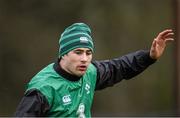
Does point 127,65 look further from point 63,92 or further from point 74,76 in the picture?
point 63,92

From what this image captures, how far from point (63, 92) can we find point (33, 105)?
30 centimetres

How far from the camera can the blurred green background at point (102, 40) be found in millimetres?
8414

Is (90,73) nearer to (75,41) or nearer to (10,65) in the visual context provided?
(75,41)

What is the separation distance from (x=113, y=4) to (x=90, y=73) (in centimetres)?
294

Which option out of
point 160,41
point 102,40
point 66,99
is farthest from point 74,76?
point 102,40

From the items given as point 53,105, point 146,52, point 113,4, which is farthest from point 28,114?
point 113,4

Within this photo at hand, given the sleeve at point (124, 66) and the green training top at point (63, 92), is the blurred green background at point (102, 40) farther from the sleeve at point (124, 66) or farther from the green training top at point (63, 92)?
the green training top at point (63, 92)

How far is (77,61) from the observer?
525cm

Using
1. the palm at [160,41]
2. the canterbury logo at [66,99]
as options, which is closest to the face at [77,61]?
the canterbury logo at [66,99]

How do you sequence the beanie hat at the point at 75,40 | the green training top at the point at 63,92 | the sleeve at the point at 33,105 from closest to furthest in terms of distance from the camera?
1. the sleeve at the point at 33,105
2. the green training top at the point at 63,92
3. the beanie hat at the point at 75,40

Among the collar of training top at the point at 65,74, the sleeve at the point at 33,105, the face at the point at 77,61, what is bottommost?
the sleeve at the point at 33,105

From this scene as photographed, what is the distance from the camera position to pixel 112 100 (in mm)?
8641

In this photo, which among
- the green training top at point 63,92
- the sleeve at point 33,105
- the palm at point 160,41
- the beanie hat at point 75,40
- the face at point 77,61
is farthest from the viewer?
the palm at point 160,41

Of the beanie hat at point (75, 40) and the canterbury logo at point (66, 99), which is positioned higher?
the beanie hat at point (75, 40)
